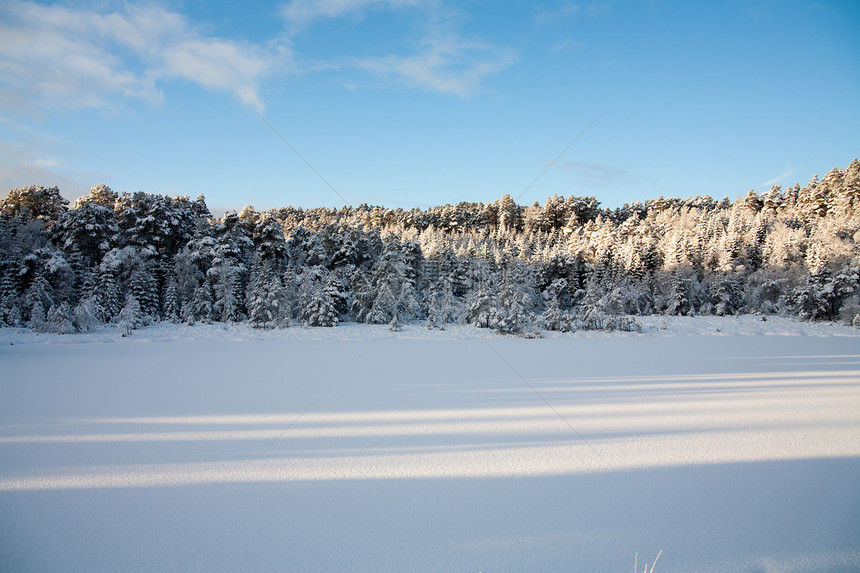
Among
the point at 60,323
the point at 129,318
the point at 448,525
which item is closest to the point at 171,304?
the point at 129,318

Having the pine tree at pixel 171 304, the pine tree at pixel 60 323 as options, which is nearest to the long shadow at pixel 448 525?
the pine tree at pixel 60 323

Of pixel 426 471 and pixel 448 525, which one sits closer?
pixel 448 525

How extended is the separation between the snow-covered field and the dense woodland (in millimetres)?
9904

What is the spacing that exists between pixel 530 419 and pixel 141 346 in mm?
13718

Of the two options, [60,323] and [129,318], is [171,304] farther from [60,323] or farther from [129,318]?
[60,323]

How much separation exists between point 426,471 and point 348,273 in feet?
66.4

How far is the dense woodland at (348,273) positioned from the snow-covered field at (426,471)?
32.5 ft

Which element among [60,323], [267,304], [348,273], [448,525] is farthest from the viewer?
[348,273]

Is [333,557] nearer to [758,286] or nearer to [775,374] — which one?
[775,374]

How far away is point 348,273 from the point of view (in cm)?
2323

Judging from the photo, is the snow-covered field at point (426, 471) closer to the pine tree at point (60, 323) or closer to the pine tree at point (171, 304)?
the pine tree at point (60, 323)

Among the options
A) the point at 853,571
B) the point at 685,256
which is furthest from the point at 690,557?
the point at 685,256

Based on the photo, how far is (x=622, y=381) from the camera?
7773 millimetres

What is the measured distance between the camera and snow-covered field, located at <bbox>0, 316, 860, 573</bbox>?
9.04 feet
